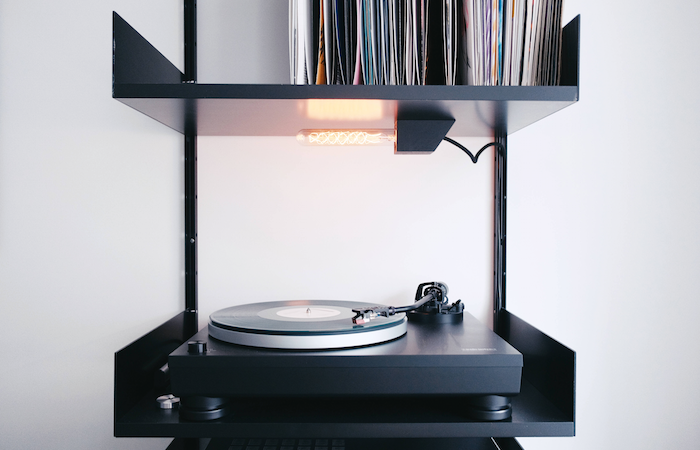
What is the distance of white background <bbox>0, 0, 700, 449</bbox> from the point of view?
1.09m

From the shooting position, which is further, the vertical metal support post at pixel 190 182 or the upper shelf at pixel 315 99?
the vertical metal support post at pixel 190 182

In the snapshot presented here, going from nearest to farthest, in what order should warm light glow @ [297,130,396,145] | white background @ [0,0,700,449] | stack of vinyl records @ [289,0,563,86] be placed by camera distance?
stack of vinyl records @ [289,0,563,86] → warm light glow @ [297,130,396,145] → white background @ [0,0,700,449]

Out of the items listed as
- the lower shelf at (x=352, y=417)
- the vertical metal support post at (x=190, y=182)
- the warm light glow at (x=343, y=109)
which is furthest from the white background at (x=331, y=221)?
the lower shelf at (x=352, y=417)

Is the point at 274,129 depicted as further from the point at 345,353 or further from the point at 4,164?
the point at 4,164

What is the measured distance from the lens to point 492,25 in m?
0.84

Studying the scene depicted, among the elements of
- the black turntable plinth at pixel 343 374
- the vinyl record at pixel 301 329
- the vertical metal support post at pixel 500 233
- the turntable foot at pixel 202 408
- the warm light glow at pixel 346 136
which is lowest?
the turntable foot at pixel 202 408

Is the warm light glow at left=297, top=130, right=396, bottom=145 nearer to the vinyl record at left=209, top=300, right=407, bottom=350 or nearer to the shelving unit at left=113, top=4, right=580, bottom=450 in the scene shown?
the shelving unit at left=113, top=4, right=580, bottom=450

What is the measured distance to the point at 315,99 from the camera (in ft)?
2.37

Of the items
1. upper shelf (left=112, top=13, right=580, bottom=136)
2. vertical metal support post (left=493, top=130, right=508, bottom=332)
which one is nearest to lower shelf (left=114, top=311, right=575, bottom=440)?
vertical metal support post (left=493, top=130, right=508, bottom=332)

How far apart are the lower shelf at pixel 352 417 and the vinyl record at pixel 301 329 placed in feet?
0.37

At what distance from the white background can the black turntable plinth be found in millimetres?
468

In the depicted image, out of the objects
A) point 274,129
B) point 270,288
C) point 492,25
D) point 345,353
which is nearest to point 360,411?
point 345,353

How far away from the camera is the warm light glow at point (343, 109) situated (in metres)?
0.74

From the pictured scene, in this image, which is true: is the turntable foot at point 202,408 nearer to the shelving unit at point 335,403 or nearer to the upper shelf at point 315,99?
the shelving unit at point 335,403
